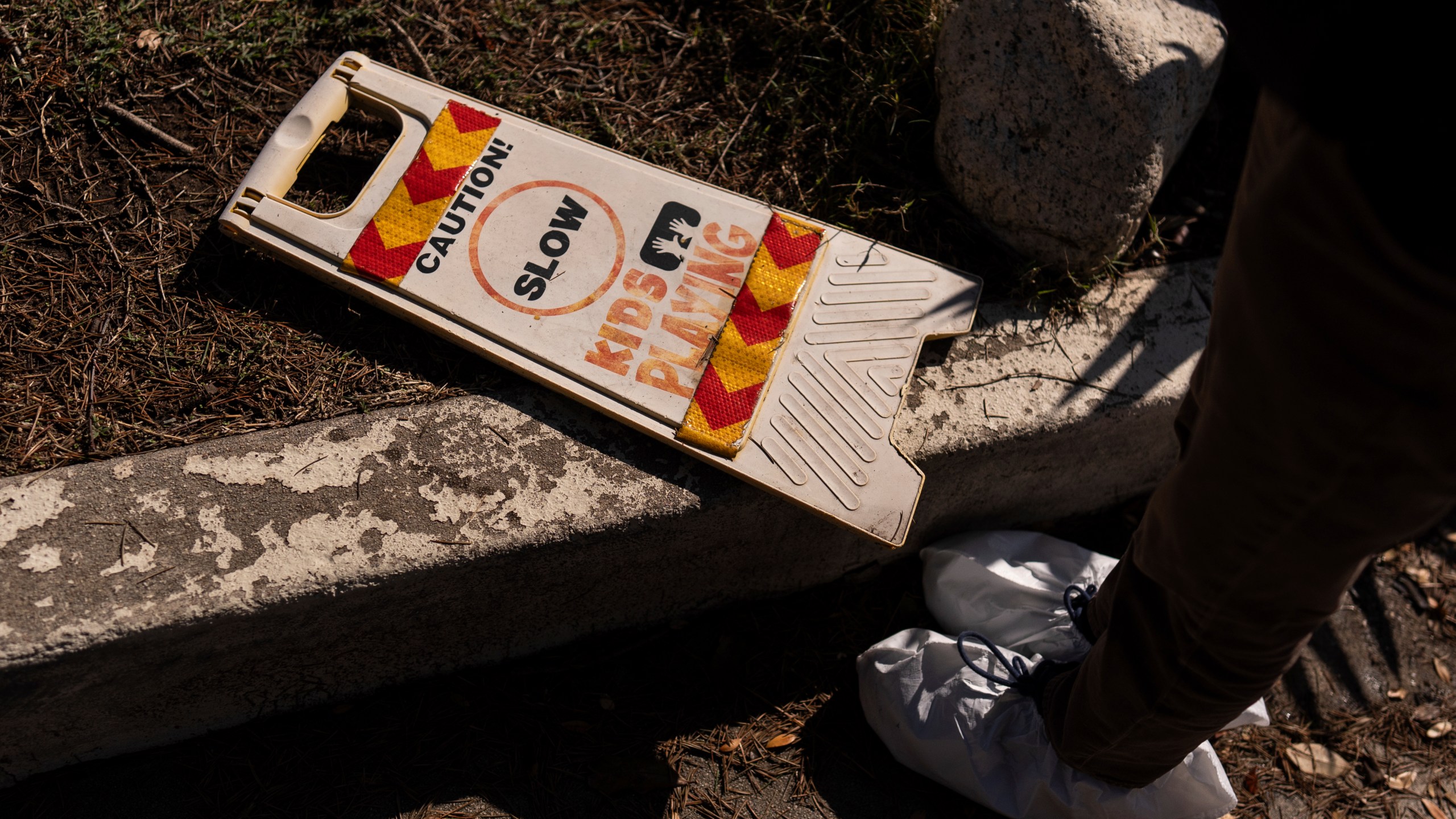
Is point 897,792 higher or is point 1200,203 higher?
point 1200,203

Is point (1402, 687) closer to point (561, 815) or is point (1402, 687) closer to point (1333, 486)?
point (1333, 486)

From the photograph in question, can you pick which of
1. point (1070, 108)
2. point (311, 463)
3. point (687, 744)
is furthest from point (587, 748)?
point (1070, 108)

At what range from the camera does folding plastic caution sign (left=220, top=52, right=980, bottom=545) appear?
5.65 feet

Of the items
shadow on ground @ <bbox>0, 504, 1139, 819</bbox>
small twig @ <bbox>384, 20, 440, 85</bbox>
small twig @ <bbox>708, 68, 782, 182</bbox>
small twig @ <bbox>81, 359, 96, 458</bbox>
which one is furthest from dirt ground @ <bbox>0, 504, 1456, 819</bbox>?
small twig @ <bbox>384, 20, 440, 85</bbox>

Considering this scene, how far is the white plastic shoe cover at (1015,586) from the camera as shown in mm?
1854

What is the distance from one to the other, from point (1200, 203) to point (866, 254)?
39.1 inches

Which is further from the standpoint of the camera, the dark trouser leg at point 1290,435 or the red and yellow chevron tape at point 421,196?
the red and yellow chevron tape at point 421,196

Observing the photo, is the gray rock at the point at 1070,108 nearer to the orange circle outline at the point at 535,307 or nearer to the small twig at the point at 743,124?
the small twig at the point at 743,124

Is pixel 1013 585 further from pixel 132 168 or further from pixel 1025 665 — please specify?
pixel 132 168

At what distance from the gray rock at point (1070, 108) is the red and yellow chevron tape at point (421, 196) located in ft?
3.61

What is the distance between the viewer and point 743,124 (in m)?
2.13

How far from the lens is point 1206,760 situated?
5.57ft

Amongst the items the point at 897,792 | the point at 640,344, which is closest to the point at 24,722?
the point at 640,344

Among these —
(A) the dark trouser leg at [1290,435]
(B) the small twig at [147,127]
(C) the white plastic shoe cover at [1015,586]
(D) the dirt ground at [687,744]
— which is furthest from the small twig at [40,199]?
(A) the dark trouser leg at [1290,435]
